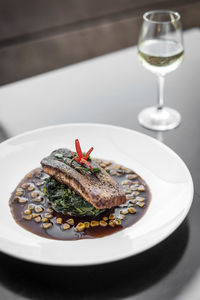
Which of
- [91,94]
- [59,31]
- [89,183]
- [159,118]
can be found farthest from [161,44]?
[59,31]

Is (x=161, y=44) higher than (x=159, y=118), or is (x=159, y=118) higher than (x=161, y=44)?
(x=161, y=44)

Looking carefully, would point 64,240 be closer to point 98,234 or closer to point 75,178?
point 98,234

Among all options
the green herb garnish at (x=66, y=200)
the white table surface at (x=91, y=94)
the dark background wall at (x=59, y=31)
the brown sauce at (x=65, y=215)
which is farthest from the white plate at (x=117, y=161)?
the dark background wall at (x=59, y=31)

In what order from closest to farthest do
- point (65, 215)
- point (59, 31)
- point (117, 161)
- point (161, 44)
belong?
point (65, 215), point (117, 161), point (161, 44), point (59, 31)

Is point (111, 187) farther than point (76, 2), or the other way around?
point (76, 2)

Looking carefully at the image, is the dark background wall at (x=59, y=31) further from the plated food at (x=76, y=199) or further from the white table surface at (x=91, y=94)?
the plated food at (x=76, y=199)

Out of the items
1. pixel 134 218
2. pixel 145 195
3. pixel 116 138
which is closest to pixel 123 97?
pixel 116 138

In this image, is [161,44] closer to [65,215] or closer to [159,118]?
[159,118]
